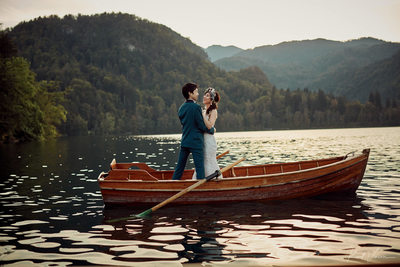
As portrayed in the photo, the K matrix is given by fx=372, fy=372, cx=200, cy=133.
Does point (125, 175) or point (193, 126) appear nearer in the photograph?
point (193, 126)

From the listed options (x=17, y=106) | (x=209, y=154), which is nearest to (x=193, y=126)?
(x=209, y=154)

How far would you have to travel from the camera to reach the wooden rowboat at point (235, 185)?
37.5 feet

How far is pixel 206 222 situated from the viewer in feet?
31.1

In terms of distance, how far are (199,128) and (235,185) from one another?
2.12 m

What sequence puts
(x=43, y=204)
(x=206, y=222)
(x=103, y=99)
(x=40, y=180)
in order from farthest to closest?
1. (x=103, y=99)
2. (x=40, y=180)
3. (x=43, y=204)
4. (x=206, y=222)

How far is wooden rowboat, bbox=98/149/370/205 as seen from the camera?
11.4 m

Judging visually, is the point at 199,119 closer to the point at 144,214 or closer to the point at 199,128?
the point at 199,128

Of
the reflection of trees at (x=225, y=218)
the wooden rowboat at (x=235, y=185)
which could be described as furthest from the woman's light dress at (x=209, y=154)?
the reflection of trees at (x=225, y=218)

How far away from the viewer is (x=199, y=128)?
36.4 feet

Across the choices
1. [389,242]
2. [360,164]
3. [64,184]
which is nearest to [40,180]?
[64,184]

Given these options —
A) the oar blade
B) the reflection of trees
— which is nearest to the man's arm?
the reflection of trees

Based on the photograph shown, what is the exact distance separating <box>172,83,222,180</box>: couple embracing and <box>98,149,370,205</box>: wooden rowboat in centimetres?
57

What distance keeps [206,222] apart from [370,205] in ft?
Result: 16.8

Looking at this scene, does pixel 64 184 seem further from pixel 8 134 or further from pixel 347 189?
pixel 8 134
